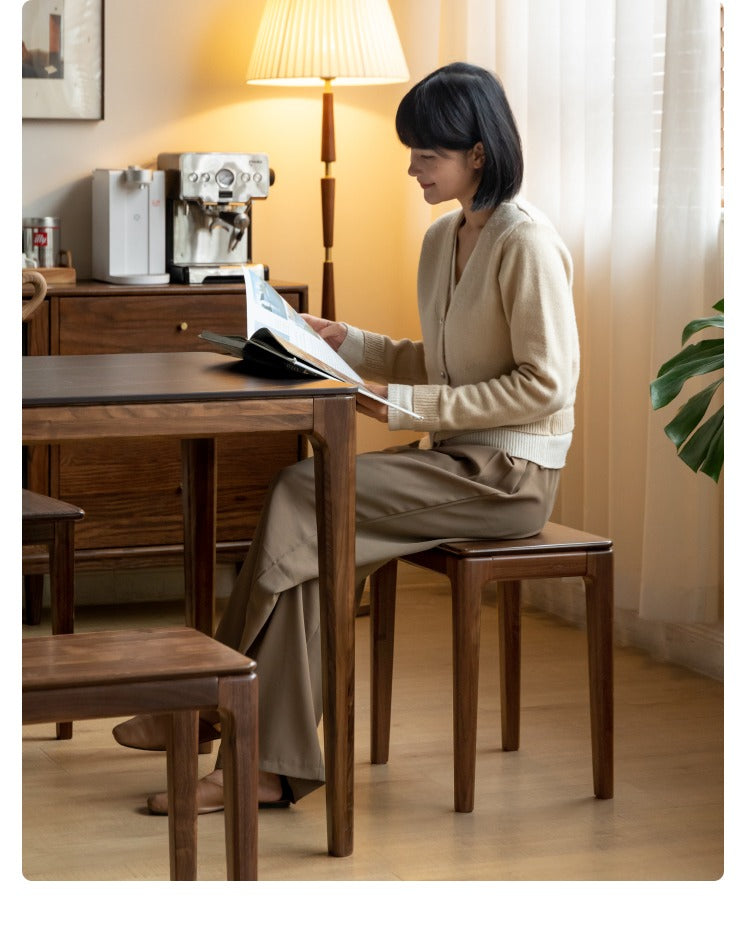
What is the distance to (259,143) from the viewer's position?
4.12 m

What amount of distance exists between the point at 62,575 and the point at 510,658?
0.86 meters

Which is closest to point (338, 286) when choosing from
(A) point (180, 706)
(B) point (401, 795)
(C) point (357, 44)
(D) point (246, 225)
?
(D) point (246, 225)

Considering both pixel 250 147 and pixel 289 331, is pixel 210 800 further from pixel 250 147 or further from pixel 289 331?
pixel 250 147

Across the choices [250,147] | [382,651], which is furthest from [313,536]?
[250,147]

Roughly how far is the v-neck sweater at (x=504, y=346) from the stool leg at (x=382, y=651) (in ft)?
0.94

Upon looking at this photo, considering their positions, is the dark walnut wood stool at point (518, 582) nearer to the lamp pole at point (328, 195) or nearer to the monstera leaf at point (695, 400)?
the monstera leaf at point (695, 400)

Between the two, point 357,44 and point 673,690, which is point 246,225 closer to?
point 357,44

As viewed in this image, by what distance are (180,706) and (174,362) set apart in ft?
2.85

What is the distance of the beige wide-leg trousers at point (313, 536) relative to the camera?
2.31 meters

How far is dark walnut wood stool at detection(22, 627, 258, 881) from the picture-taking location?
A: 5.17ft

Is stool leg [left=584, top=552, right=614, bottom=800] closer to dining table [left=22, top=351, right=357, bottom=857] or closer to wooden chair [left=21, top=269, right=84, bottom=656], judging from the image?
dining table [left=22, top=351, right=357, bottom=857]

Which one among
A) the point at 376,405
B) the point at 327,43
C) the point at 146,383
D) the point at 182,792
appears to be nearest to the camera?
the point at 182,792

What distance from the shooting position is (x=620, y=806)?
8.04 ft
